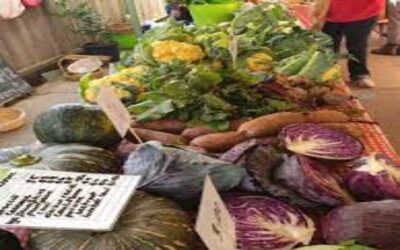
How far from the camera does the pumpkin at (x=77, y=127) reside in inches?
54.4

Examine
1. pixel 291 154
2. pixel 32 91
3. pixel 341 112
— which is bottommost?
pixel 32 91

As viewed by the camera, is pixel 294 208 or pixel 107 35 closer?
pixel 294 208

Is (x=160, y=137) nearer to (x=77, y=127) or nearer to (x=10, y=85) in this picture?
(x=77, y=127)

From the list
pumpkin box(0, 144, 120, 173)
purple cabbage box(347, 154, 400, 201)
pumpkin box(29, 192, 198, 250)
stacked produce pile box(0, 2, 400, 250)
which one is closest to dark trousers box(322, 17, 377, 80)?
stacked produce pile box(0, 2, 400, 250)

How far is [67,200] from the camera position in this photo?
0.92 metres

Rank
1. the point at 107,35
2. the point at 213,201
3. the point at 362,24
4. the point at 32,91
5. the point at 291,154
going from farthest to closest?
the point at 107,35 < the point at 32,91 < the point at 362,24 < the point at 291,154 < the point at 213,201

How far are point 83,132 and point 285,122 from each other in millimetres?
574

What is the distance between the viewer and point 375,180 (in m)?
1.10

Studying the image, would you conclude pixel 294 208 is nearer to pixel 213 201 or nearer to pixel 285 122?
pixel 213 201

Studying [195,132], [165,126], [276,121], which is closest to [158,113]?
[165,126]

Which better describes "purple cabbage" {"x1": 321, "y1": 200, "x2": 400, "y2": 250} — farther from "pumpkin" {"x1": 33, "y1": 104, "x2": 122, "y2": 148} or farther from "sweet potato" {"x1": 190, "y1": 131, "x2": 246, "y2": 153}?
"pumpkin" {"x1": 33, "y1": 104, "x2": 122, "y2": 148}

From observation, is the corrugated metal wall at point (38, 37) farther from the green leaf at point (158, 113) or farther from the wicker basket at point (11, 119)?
the green leaf at point (158, 113)

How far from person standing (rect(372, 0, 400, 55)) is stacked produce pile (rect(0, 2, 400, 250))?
152 inches

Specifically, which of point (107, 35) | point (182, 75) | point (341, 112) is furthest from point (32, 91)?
point (341, 112)
